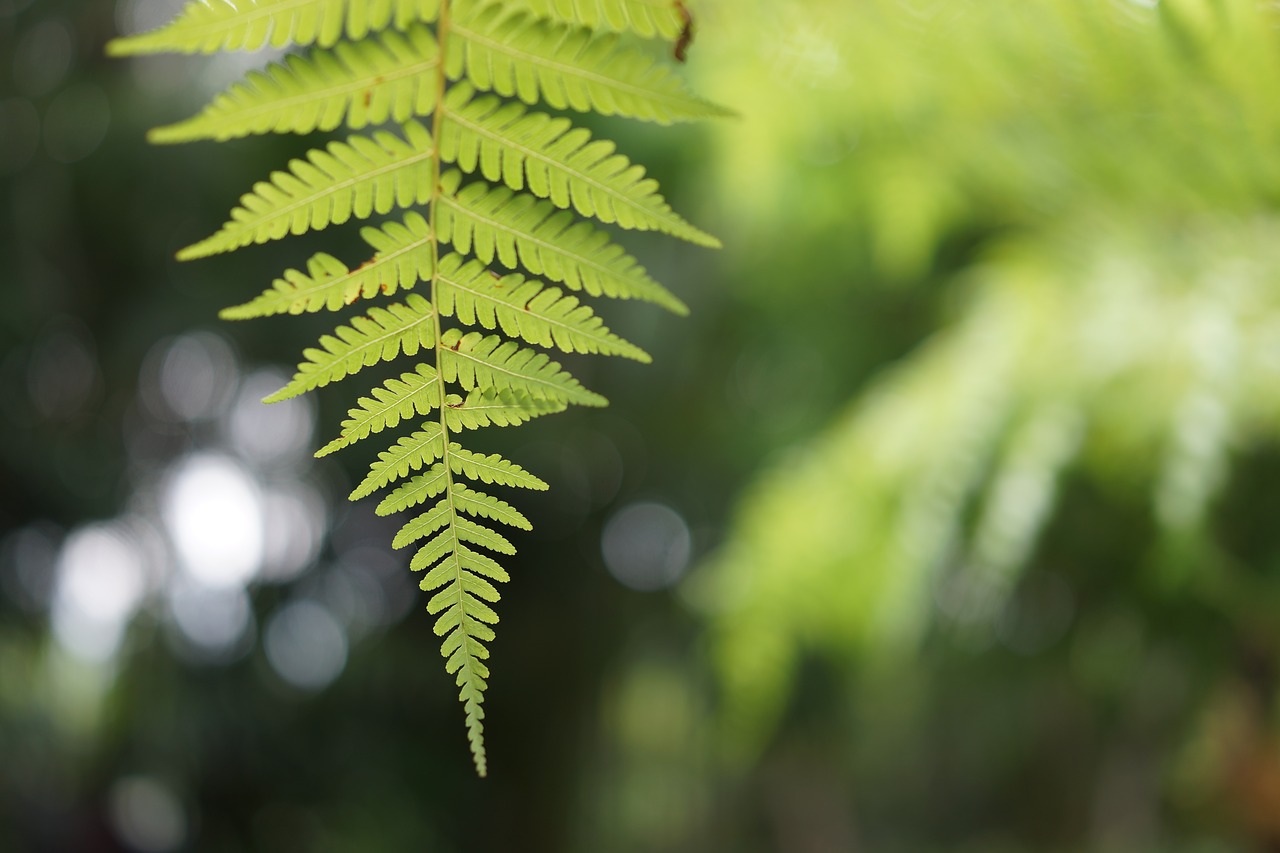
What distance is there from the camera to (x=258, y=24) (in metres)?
0.33

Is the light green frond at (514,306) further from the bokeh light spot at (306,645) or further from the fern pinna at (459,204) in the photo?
the bokeh light spot at (306,645)

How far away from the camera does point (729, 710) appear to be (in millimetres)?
1419

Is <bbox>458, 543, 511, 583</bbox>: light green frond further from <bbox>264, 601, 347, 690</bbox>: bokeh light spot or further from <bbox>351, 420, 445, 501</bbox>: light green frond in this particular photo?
<bbox>264, 601, 347, 690</bbox>: bokeh light spot

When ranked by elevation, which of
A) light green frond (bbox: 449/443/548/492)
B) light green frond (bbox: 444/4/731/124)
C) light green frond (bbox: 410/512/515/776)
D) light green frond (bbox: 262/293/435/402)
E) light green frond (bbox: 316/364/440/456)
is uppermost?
light green frond (bbox: 444/4/731/124)

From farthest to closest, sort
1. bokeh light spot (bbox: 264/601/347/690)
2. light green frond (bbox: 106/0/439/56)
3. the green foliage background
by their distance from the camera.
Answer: bokeh light spot (bbox: 264/601/347/690) < the green foliage background < light green frond (bbox: 106/0/439/56)

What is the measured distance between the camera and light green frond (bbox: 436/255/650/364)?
13.8 inches

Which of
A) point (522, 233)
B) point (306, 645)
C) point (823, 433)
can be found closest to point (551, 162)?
point (522, 233)

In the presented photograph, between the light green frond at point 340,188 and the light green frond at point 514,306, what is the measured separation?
3cm

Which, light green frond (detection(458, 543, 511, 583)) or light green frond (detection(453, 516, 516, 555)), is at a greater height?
light green frond (detection(453, 516, 516, 555))

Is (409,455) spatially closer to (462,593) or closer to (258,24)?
(462,593)

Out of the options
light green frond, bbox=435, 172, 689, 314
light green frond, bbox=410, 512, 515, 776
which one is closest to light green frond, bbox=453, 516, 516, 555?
light green frond, bbox=410, 512, 515, 776

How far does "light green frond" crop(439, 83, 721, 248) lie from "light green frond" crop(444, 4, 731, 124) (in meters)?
0.01

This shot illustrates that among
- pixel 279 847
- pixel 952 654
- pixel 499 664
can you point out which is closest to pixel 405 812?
pixel 279 847

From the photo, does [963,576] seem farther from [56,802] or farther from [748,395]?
[56,802]
